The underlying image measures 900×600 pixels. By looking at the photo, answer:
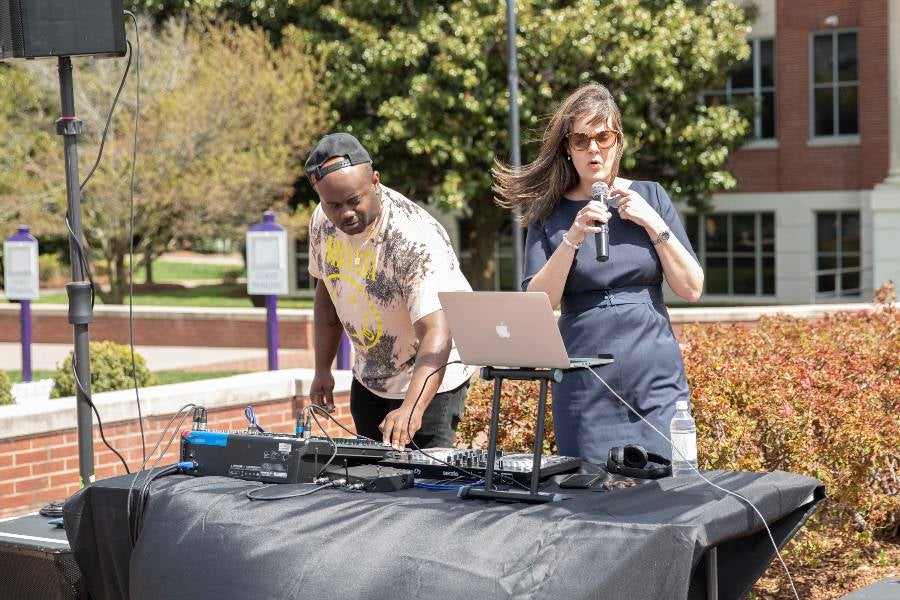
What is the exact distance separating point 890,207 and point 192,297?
16.1 metres

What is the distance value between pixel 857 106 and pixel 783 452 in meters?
23.3

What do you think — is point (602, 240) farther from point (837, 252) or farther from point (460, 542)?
point (837, 252)

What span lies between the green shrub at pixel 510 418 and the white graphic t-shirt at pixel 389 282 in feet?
3.98

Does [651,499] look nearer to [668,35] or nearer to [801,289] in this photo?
[668,35]

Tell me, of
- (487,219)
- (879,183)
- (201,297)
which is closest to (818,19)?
(879,183)

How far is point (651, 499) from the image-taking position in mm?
3102

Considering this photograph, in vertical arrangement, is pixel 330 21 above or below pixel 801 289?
above

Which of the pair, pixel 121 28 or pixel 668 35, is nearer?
pixel 121 28

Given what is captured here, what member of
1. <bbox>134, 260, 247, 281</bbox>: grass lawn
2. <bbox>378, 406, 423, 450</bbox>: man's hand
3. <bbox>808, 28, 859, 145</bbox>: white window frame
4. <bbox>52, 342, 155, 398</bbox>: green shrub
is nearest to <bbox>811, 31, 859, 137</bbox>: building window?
<bbox>808, 28, 859, 145</bbox>: white window frame

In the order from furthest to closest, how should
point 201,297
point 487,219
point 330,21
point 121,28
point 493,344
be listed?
point 201,297 < point 487,219 < point 330,21 < point 121,28 < point 493,344

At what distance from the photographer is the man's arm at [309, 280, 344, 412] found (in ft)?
15.3

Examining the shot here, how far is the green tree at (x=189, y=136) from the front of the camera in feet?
71.6

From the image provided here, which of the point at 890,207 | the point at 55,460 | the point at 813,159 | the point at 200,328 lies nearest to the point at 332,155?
the point at 55,460

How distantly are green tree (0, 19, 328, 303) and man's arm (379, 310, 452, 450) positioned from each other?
17894 mm
